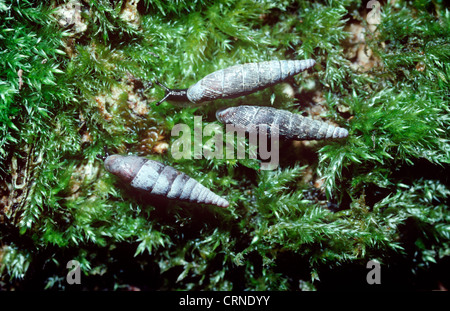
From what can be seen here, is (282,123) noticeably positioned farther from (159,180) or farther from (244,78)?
(159,180)

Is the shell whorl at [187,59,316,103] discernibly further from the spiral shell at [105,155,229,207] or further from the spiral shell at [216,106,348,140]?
the spiral shell at [105,155,229,207]

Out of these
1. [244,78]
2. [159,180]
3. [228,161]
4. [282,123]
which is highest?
[244,78]

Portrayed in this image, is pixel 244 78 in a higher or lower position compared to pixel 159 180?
higher

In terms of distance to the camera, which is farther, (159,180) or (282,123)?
(282,123)

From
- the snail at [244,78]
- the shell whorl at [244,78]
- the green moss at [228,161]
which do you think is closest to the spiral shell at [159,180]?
the green moss at [228,161]

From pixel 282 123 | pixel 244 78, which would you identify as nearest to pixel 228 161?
pixel 282 123

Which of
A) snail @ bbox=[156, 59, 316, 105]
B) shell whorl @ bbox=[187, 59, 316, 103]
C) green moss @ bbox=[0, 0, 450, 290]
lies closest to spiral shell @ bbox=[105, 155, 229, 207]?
green moss @ bbox=[0, 0, 450, 290]
